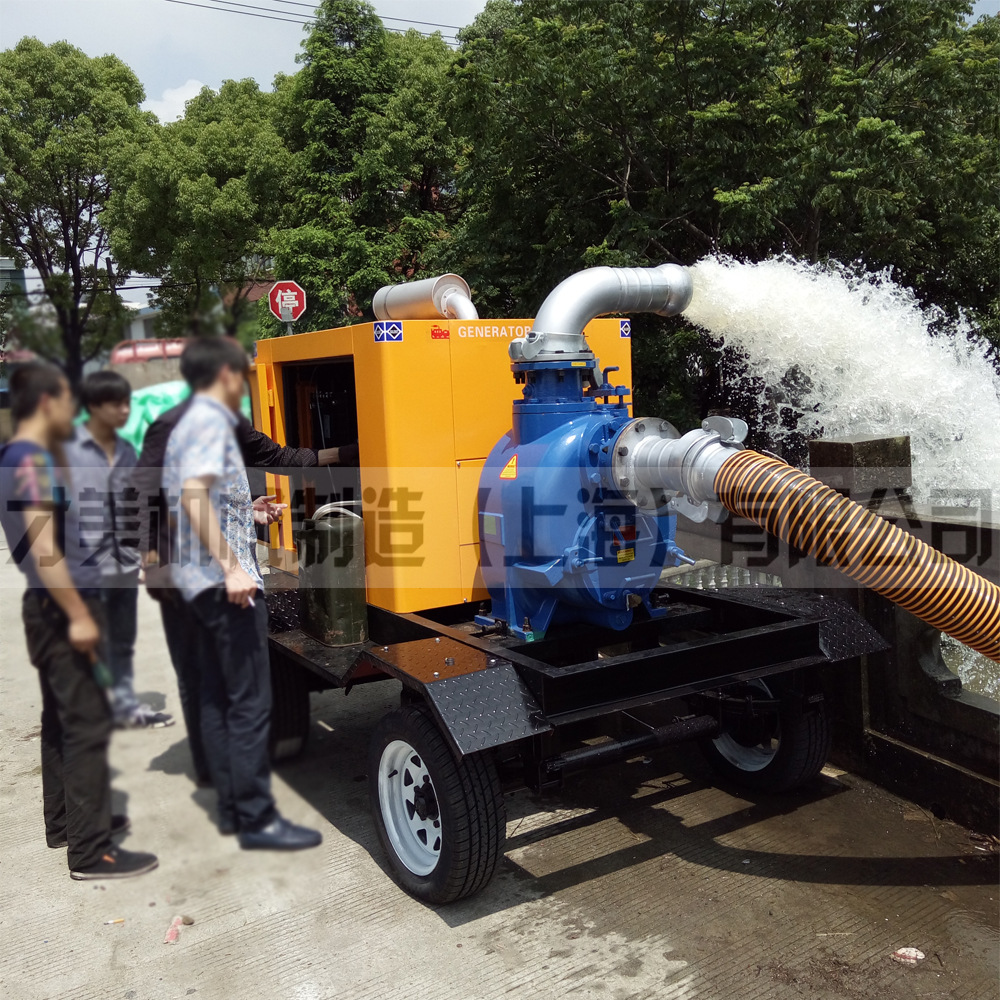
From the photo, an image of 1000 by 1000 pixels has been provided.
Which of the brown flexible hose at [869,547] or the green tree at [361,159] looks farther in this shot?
the green tree at [361,159]

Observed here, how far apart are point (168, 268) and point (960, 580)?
2487 millimetres

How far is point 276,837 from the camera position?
782 millimetres

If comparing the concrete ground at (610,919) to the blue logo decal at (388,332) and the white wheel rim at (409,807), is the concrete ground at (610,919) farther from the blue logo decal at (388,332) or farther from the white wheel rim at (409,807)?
the blue logo decal at (388,332)

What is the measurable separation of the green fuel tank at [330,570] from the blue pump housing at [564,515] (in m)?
1.91

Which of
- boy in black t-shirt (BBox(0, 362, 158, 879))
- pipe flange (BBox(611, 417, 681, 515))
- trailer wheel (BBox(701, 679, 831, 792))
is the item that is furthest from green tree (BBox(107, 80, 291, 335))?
trailer wheel (BBox(701, 679, 831, 792))

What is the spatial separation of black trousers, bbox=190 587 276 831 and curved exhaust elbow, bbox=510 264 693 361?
10.1ft

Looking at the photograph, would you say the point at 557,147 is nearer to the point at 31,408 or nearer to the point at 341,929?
the point at 341,929

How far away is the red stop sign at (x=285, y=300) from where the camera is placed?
1.02m

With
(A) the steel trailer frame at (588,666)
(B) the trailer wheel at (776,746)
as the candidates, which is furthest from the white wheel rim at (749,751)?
(A) the steel trailer frame at (588,666)

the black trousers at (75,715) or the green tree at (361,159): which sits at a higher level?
the green tree at (361,159)

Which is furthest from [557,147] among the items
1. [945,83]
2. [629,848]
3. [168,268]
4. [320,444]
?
[168,268]

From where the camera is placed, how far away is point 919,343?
941cm

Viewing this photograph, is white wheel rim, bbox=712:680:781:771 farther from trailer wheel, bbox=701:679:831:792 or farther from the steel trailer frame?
the steel trailer frame

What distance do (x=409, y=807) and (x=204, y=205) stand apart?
11.1 feet
